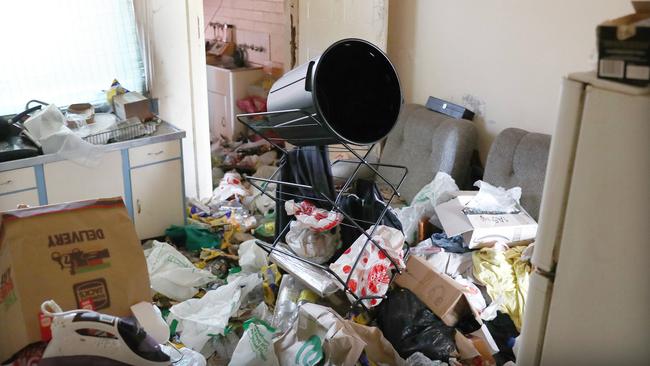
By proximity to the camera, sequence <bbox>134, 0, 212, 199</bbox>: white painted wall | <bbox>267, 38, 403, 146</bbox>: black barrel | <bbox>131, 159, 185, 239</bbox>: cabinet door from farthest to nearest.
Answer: <bbox>134, 0, 212, 199</bbox>: white painted wall, <bbox>131, 159, 185, 239</bbox>: cabinet door, <bbox>267, 38, 403, 146</bbox>: black barrel

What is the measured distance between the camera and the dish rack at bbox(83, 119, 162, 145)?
10.2 ft

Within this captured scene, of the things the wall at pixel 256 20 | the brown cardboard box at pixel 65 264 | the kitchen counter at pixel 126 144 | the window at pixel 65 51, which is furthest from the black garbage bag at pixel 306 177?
the wall at pixel 256 20

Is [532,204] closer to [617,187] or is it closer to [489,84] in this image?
[489,84]

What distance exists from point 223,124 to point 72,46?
6.75 feet

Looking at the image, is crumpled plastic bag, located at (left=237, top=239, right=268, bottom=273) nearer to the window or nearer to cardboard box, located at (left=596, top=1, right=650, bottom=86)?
the window

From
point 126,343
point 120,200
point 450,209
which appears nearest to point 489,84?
point 450,209

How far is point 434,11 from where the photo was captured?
11.6ft

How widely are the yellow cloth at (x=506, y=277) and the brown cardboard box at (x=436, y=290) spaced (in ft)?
0.56

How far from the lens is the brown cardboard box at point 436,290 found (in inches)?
89.8

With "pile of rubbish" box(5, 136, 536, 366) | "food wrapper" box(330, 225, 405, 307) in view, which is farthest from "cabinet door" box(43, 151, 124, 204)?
"food wrapper" box(330, 225, 405, 307)

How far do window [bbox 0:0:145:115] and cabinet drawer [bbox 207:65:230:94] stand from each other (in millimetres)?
1582

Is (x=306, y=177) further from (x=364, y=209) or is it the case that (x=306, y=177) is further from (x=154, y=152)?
(x=154, y=152)

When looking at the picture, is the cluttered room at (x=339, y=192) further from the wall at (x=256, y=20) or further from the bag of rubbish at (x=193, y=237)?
the wall at (x=256, y=20)

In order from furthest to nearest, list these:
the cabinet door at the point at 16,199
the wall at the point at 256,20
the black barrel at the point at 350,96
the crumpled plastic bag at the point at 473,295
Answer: the wall at the point at 256,20
the cabinet door at the point at 16,199
the crumpled plastic bag at the point at 473,295
the black barrel at the point at 350,96
